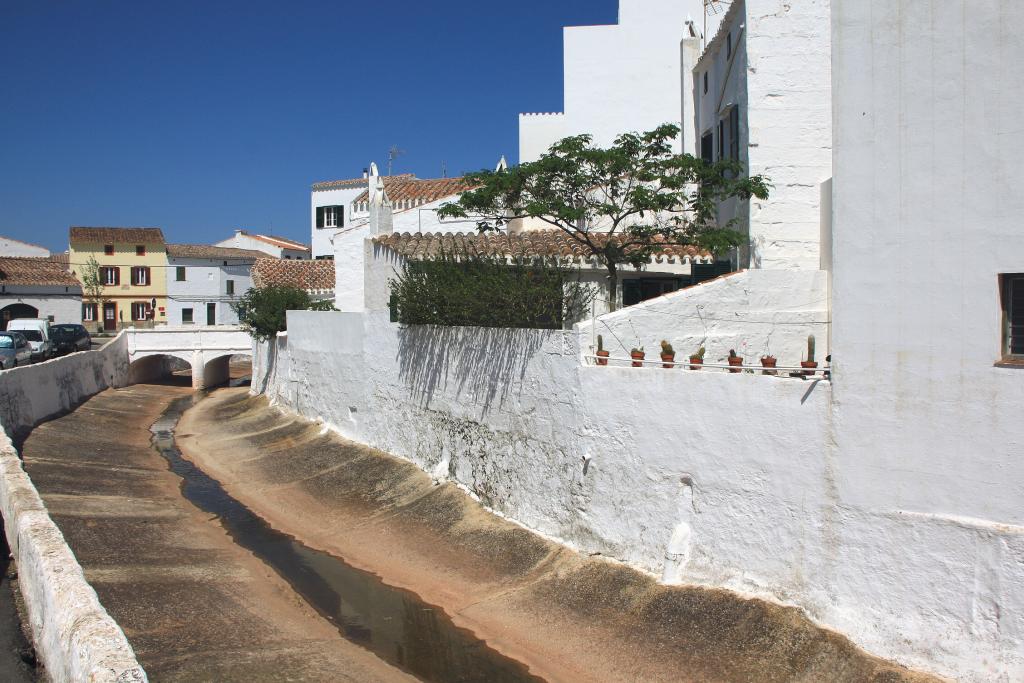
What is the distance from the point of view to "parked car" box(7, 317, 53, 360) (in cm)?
3319

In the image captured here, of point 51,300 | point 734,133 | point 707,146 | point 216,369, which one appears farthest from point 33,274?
point 734,133

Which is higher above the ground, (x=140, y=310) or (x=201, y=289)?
(x=201, y=289)

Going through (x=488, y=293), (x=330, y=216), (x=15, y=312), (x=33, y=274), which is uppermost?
(x=330, y=216)

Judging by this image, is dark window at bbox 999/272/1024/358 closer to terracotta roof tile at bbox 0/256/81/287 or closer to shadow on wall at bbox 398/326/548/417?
shadow on wall at bbox 398/326/548/417

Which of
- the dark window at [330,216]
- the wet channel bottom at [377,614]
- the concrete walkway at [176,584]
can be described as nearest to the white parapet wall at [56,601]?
the concrete walkway at [176,584]

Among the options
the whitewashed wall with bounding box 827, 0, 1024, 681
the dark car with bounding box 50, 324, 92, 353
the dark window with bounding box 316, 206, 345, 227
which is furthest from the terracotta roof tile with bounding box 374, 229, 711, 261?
the dark window with bounding box 316, 206, 345, 227

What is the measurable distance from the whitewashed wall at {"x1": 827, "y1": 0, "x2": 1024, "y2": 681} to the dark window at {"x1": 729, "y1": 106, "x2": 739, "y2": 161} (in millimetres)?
6265

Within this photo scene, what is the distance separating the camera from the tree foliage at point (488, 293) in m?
13.4

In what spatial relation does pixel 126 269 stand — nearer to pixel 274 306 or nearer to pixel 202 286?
pixel 202 286

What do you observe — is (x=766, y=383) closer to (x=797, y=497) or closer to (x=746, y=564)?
(x=797, y=497)

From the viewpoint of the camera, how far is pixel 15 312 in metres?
48.9

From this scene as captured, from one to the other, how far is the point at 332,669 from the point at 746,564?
493cm

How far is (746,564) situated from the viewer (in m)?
9.59

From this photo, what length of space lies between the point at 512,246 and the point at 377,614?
8.34m
